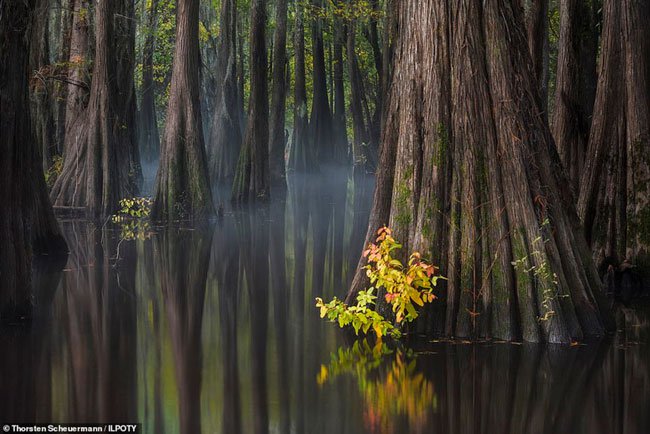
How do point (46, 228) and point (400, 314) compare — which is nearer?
point (400, 314)

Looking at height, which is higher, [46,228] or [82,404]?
[46,228]

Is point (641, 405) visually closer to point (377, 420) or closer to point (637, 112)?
point (377, 420)

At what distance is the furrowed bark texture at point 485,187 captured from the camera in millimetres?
7164

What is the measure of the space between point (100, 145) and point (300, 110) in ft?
47.6

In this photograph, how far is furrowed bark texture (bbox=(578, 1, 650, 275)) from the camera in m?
9.63

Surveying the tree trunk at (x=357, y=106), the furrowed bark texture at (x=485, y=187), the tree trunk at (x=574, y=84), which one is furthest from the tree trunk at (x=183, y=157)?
the tree trunk at (x=357, y=106)

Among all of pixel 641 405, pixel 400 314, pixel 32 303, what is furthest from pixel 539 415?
pixel 32 303

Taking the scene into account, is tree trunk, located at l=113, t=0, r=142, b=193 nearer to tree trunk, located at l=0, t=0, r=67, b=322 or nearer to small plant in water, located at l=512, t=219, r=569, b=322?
tree trunk, located at l=0, t=0, r=67, b=322

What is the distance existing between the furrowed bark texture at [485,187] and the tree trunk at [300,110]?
1982 cm

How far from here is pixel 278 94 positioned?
77.9 feet

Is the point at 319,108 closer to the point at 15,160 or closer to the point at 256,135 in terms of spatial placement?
the point at 256,135

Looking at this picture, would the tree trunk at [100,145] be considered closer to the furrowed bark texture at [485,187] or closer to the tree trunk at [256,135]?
the tree trunk at [256,135]

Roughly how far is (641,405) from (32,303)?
17.6 ft

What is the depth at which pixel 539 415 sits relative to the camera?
543 centimetres
